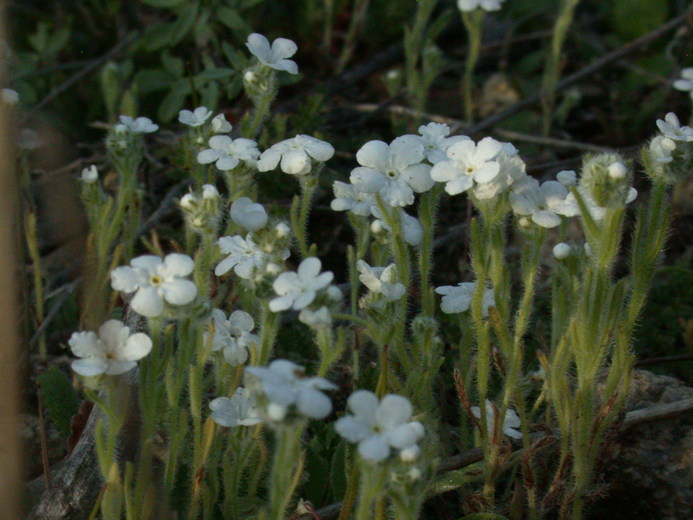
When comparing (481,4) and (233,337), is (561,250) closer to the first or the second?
(233,337)

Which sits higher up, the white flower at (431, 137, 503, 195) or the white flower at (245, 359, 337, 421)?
the white flower at (431, 137, 503, 195)

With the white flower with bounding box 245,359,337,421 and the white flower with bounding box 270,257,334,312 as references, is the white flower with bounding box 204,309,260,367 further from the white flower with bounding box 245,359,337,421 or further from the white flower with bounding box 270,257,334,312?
the white flower with bounding box 245,359,337,421

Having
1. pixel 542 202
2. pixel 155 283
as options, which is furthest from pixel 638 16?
pixel 155 283

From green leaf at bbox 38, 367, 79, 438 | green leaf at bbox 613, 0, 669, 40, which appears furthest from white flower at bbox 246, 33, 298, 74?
green leaf at bbox 613, 0, 669, 40

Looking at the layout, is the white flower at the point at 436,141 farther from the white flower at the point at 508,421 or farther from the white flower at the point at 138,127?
the white flower at the point at 138,127

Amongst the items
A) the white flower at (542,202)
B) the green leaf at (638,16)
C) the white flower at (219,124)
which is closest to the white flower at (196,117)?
the white flower at (219,124)

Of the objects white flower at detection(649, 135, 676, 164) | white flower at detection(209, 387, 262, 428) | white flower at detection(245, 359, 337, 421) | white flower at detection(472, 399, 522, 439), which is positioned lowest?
white flower at detection(472, 399, 522, 439)
